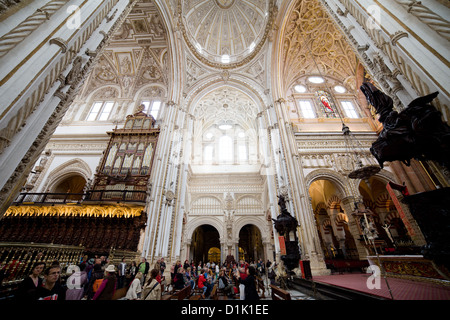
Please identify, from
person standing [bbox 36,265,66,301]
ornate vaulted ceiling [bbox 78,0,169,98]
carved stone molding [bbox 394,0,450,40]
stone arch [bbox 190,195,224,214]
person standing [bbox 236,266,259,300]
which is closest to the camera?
person standing [bbox 36,265,66,301]

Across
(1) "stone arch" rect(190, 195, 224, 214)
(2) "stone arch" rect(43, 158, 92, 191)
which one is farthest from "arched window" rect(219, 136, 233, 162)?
(2) "stone arch" rect(43, 158, 92, 191)

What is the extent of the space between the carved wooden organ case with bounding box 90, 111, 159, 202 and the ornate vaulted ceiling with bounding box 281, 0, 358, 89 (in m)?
11.4

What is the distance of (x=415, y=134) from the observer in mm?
2293

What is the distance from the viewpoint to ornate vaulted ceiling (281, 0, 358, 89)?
12.3 m

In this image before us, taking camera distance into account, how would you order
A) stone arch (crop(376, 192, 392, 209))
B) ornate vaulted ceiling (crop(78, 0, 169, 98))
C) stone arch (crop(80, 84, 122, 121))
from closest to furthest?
stone arch (crop(376, 192, 392, 209))
ornate vaulted ceiling (crop(78, 0, 169, 98))
stone arch (crop(80, 84, 122, 121))

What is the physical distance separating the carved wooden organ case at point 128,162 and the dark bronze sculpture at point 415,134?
919cm

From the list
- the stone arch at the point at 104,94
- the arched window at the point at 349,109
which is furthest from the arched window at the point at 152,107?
the arched window at the point at 349,109

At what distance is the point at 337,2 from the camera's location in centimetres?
495

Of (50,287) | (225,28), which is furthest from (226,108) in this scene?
(50,287)

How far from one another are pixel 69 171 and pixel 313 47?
20039 millimetres

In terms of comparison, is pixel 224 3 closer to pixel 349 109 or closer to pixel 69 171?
pixel 349 109

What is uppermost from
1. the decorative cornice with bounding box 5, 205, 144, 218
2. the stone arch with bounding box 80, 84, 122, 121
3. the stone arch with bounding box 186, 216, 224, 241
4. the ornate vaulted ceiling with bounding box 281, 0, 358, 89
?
the ornate vaulted ceiling with bounding box 281, 0, 358, 89

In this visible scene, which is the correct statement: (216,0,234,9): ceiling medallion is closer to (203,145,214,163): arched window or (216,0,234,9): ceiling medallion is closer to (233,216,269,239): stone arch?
(203,145,214,163): arched window
